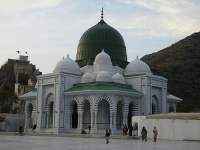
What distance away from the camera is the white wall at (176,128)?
91.2ft

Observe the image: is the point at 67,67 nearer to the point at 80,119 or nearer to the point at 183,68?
the point at 80,119

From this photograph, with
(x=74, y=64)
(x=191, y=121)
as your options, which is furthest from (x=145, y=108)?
(x=191, y=121)

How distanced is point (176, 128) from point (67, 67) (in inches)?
769

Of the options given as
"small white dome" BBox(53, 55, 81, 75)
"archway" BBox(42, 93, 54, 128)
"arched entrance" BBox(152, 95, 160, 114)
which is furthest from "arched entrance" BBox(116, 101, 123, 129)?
"archway" BBox(42, 93, 54, 128)

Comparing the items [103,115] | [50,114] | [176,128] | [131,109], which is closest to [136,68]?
[131,109]

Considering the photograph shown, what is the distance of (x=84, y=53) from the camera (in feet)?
163

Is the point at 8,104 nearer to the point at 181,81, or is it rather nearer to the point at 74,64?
the point at 74,64

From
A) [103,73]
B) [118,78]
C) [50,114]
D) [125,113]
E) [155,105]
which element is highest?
[103,73]

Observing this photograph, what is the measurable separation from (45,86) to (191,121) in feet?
72.1

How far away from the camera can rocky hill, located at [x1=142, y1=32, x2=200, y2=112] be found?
86625mm

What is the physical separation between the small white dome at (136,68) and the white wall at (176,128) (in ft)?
48.3

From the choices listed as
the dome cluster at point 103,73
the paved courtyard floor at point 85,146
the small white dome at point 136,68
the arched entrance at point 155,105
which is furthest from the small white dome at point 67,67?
the paved courtyard floor at point 85,146

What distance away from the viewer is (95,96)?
40.1m

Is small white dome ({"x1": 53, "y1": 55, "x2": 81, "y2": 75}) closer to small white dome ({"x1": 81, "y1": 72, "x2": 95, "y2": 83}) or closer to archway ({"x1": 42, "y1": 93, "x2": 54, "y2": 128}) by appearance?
small white dome ({"x1": 81, "y1": 72, "x2": 95, "y2": 83})
